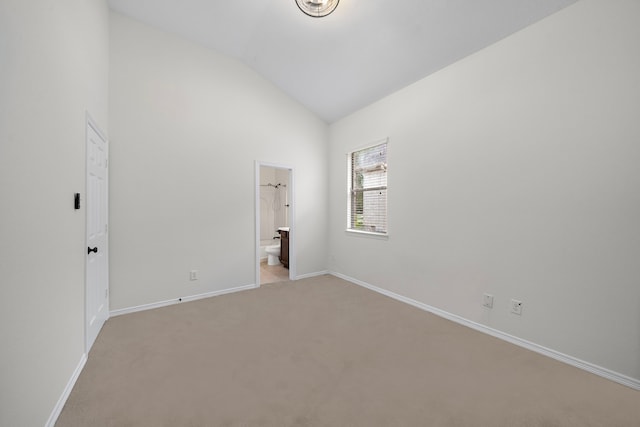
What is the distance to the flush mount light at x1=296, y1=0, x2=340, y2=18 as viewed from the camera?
2.37m

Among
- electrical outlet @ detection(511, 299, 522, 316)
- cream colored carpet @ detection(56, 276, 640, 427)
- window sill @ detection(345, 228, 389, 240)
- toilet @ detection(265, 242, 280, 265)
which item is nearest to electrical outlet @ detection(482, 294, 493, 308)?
electrical outlet @ detection(511, 299, 522, 316)

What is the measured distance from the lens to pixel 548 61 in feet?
7.04

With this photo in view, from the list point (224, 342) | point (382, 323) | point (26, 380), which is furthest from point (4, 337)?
point (382, 323)

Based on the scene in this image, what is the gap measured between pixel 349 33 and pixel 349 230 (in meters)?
2.62

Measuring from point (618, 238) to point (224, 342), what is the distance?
124 inches

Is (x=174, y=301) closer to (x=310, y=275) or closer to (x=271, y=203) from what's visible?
(x=310, y=275)

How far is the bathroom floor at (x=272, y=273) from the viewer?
4.43 m

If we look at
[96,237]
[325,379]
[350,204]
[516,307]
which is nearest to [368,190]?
[350,204]

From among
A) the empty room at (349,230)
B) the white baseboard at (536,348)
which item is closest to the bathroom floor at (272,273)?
the empty room at (349,230)

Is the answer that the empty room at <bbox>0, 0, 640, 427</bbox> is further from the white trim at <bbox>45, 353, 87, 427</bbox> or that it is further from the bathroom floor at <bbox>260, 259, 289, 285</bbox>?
the bathroom floor at <bbox>260, 259, 289, 285</bbox>

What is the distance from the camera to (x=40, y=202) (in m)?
1.40

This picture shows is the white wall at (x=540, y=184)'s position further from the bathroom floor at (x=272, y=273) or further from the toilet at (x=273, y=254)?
the toilet at (x=273, y=254)

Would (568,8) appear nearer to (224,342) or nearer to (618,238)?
(618,238)

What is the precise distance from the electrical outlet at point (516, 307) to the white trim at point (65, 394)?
331 cm
